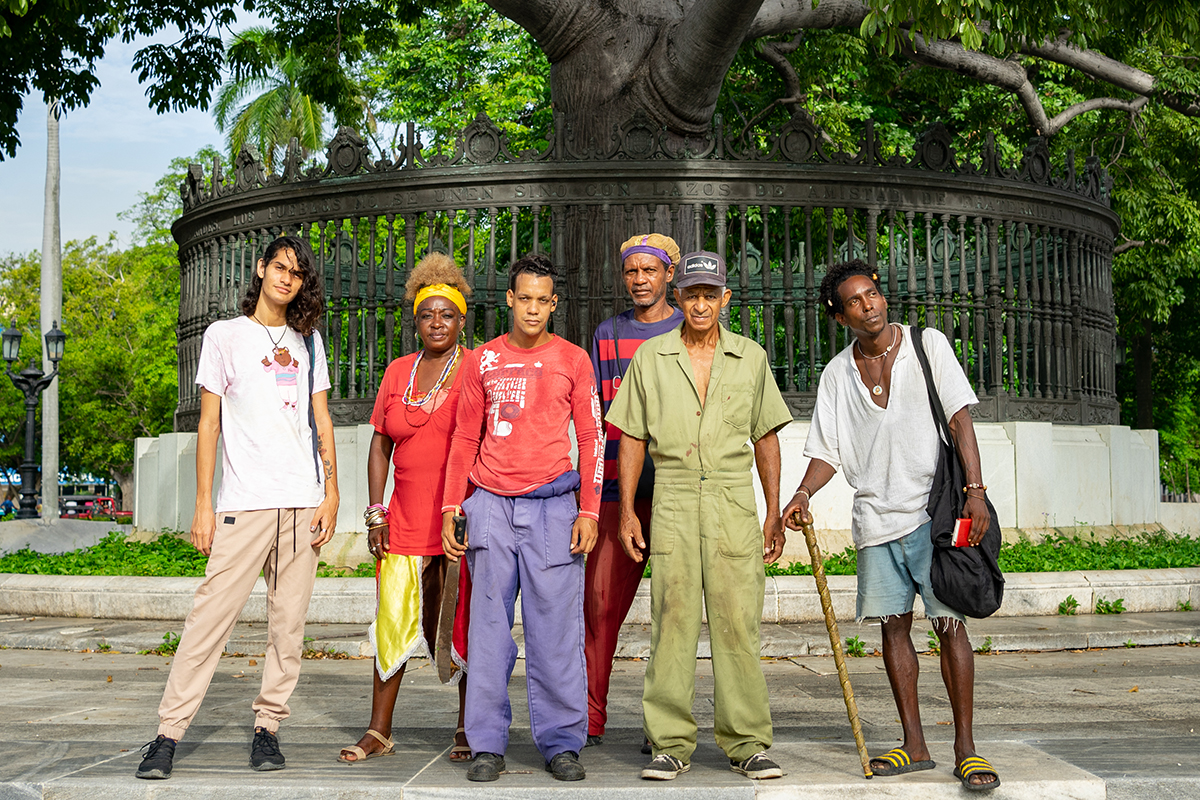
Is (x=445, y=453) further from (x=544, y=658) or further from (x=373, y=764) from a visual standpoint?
(x=373, y=764)

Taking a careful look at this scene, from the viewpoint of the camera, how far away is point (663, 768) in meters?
4.12

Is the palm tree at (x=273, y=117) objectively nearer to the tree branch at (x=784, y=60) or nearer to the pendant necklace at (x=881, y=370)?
the tree branch at (x=784, y=60)

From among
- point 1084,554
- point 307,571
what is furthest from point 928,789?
point 1084,554

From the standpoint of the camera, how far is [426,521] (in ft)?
15.3

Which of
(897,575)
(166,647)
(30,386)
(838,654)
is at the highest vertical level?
(30,386)

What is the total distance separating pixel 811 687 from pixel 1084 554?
407 centimetres

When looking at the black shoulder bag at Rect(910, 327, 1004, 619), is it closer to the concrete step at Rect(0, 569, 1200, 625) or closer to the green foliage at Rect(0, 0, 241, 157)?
the concrete step at Rect(0, 569, 1200, 625)

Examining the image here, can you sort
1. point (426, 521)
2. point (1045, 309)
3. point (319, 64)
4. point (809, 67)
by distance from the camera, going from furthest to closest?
point (809, 67)
point (319, 64)
point (1045, 309)
point (426, 521)

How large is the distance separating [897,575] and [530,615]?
152 centimetres

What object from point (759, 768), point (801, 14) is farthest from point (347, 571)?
point (801, 14)

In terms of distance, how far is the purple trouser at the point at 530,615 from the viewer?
170 inches

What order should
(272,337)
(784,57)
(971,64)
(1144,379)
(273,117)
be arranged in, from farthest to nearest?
(273,117) → (1144,379) → (784,57) → (971,64) → (272,337)

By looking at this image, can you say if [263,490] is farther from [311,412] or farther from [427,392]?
[427,392]

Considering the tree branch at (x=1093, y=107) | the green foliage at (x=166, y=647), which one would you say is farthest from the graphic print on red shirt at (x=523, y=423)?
the tree branch at (x=1093, y=107)
